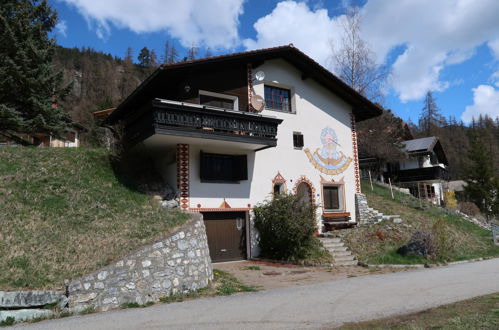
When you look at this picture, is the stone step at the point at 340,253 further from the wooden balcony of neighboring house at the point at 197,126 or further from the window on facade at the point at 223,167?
the wooden balcony of neighboring house at the point at 197,126

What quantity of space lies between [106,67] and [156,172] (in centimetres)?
6257

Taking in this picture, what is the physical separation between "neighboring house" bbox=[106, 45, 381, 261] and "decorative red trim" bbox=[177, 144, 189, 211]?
4cm

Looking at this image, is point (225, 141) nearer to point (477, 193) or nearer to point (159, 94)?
point (159, 94)

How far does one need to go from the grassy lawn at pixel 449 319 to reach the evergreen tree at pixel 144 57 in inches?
3014

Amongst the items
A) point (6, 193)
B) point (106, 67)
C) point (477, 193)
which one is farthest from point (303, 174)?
point (106, 67)

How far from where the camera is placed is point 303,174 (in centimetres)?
1928

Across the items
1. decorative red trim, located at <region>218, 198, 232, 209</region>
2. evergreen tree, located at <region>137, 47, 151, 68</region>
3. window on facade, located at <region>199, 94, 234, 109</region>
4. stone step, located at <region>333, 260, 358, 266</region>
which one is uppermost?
evergreen tree, located at <region>137, 47, 151, 68</region>

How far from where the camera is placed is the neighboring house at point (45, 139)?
23828 mm

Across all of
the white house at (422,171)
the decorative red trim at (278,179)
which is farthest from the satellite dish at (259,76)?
the white house at (422,171)

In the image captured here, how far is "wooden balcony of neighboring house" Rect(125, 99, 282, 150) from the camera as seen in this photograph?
46.2 feet

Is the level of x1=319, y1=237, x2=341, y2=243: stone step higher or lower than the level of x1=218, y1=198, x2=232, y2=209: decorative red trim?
lower

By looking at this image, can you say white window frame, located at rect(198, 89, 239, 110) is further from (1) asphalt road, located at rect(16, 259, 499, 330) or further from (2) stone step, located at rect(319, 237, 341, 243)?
(1) asphalt road, located at rect(16, 259, 499, 330)

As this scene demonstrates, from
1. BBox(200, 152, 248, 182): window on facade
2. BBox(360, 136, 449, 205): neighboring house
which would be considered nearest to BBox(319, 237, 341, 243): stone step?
BBox(200, 152, 248, 182): window on facade

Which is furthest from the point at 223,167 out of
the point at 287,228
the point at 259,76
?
the point at 259,76
